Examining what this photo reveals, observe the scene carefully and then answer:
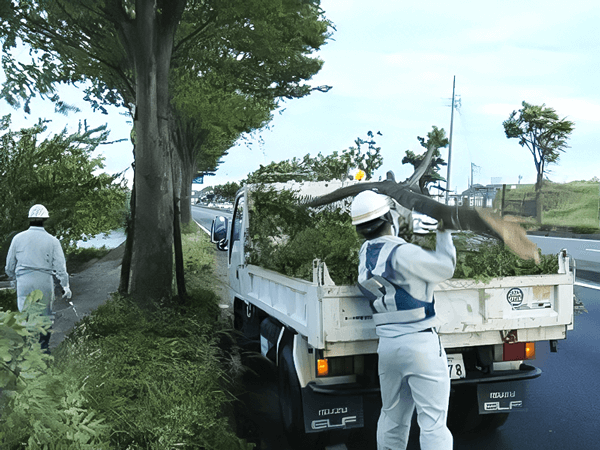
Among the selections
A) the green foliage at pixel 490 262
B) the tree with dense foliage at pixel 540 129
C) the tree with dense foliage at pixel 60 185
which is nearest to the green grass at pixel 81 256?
the tree with dense foliage at pixel 60 185

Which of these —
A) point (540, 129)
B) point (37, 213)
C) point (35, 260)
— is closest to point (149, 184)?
point (37, 213)

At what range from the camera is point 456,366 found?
4.02m

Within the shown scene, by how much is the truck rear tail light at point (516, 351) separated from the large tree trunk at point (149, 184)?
463 centimetres

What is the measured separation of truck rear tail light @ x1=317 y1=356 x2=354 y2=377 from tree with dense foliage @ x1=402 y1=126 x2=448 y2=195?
1.47 meters

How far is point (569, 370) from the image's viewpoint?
677 centimetres

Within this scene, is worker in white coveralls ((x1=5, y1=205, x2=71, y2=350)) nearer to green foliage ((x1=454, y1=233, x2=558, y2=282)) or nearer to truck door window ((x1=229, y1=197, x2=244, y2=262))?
truck door window ((x1=229, y1=197, x2=244, y2=262))

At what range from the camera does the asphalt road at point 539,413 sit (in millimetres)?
4504

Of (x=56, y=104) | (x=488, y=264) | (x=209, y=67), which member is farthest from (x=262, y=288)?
(x=56, y=104)

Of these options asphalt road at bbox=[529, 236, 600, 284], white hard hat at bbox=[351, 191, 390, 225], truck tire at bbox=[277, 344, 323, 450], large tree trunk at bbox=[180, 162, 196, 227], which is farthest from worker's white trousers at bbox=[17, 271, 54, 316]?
large tree trunk at bbox=[180, 162, 196, 227]

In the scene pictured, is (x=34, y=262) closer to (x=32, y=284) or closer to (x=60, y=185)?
(x=32, y=284)

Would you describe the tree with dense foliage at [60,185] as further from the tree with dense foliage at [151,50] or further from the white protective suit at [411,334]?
the white protective suit at [411,334]

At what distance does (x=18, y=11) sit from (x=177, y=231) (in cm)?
373

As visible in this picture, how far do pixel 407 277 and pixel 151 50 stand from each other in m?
5.42

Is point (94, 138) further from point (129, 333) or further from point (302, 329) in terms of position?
point (302, 329)
